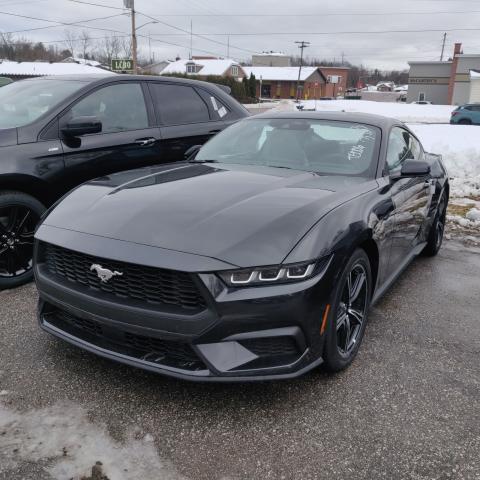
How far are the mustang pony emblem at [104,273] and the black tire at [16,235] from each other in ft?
5.90

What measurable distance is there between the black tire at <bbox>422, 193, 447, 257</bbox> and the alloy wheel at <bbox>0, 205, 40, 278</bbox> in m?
3.82

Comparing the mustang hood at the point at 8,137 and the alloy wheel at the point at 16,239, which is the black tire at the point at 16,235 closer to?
the alloy wheel at the point at 16,239

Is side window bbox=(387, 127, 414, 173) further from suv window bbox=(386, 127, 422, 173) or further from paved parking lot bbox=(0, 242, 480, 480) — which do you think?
paved parking lot bbox=(0, 242, 480, 480)

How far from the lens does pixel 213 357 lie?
239 cm

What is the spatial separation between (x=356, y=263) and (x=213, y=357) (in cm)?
105

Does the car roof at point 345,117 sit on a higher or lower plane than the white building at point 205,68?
lower

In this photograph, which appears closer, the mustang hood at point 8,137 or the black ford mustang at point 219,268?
the black ford mustang at point 219,268

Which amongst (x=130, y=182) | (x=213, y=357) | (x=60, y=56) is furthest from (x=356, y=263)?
(x=60, y=56)

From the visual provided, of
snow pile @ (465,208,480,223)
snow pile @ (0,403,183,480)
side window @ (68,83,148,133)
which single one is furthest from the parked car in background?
snow pile @ (0,403,183,480)

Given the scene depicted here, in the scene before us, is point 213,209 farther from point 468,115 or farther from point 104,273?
point 468,115

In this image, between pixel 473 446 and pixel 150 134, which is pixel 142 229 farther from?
pixel 150 134

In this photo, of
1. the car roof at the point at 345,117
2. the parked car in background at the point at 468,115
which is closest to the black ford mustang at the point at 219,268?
the car roof at the point at 345,117

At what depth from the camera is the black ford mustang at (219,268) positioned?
7.84ft

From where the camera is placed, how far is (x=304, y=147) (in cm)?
394
